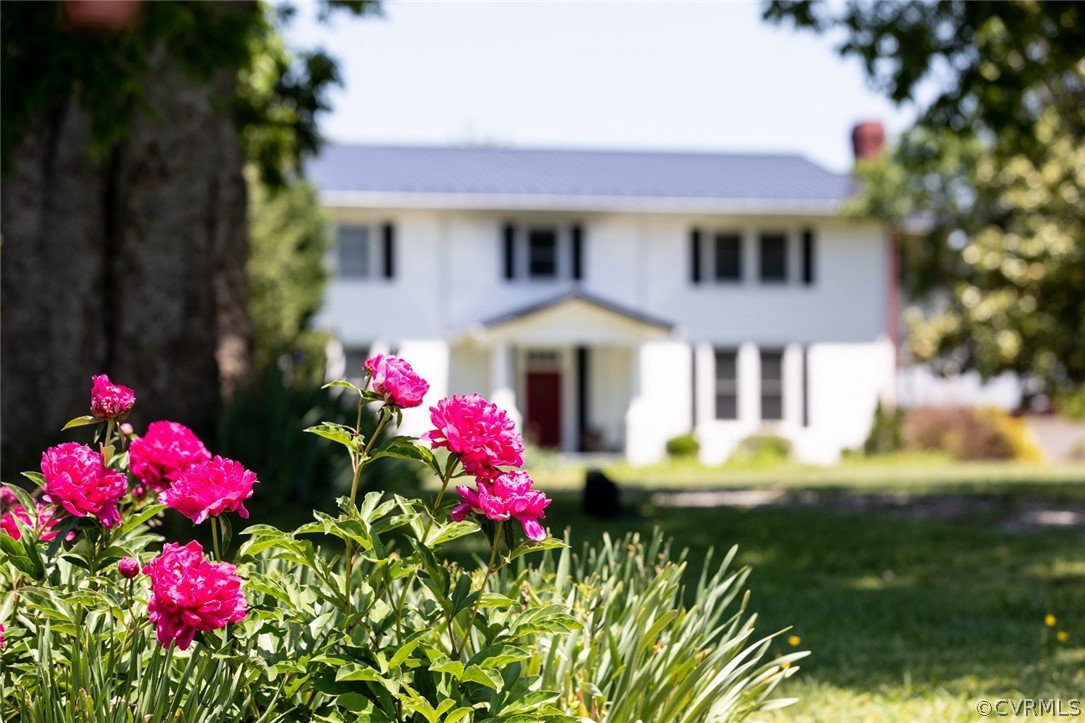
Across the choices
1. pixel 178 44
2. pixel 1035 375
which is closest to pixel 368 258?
pixel 1035 375

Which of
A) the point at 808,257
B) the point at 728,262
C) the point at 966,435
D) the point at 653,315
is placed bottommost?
the point at 966,435

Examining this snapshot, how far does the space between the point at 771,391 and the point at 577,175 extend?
6261mm

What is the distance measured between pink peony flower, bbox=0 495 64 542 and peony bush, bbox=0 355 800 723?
0.4 inches

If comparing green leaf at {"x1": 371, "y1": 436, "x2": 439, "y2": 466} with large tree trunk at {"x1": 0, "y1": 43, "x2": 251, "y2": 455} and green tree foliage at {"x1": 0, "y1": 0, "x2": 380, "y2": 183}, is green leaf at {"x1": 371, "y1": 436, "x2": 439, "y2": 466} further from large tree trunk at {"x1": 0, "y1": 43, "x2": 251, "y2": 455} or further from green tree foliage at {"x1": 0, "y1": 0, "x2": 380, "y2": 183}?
large tree trunk at {"x1": 0, "y1": 43, "x2": 251, "y2": 455}

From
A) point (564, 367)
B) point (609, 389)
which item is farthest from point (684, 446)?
point (564, 367)

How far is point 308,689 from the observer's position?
9.80 feet

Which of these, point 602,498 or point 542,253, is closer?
point 602,498

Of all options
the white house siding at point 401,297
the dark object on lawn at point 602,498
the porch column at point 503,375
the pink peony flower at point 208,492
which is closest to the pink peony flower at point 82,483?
the pink peony flower at point 208,492

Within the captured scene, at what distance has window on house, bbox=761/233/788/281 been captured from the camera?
88.4 feet

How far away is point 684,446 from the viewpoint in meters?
25.3

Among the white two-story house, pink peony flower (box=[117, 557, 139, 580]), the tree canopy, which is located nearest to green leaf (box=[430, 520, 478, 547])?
pink peony flower (box=[117, 557, 139, 580])

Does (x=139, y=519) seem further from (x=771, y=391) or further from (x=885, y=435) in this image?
(x=771, y=391)

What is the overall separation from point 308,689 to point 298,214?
2142 centimetres

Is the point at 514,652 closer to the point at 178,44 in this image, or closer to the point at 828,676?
the point at 828,676
